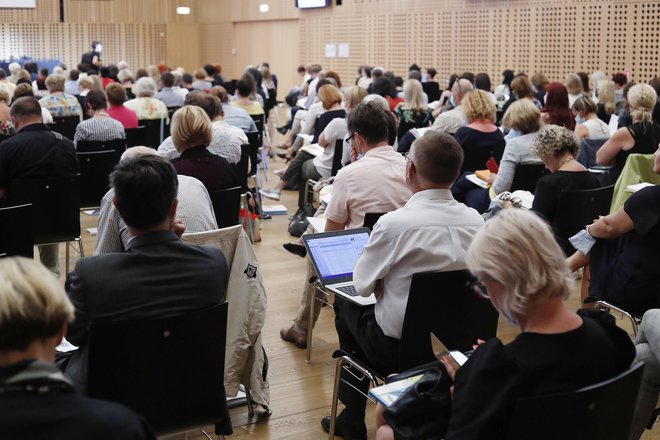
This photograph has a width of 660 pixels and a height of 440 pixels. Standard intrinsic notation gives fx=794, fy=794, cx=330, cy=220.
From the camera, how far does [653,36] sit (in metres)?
11.9

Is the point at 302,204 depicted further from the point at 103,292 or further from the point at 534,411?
the point at 534,411

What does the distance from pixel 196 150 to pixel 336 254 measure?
1.52 m

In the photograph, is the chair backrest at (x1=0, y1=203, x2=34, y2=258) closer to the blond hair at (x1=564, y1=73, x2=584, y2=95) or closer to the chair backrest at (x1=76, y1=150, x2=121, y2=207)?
the chair backrest at (x1=76, y1=150, x2=121, y2=207)

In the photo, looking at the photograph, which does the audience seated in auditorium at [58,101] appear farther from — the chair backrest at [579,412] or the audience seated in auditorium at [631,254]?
the chair backrest at [579,412]

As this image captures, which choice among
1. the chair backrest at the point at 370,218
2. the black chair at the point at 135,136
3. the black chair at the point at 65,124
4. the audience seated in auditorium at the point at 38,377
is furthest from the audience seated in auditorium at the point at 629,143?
the black chair at the point at 65,124

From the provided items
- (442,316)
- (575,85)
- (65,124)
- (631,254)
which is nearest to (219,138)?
(65,124)

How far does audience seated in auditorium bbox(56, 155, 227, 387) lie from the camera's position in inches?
98.9

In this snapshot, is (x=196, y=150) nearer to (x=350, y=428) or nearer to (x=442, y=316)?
(x=350, y=428)

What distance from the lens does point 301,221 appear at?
702 cm

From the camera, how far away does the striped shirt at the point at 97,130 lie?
23.1 ft

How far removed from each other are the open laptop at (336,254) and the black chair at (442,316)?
442 mm

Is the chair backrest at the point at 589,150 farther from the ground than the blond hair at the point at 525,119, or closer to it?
closer to it

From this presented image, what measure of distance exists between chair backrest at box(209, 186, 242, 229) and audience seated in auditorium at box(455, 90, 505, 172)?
7.29ft

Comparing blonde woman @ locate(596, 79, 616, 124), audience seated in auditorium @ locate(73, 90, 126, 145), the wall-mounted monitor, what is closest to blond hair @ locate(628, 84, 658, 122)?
blonde woman @ locate(596, 79, 616, 124)
